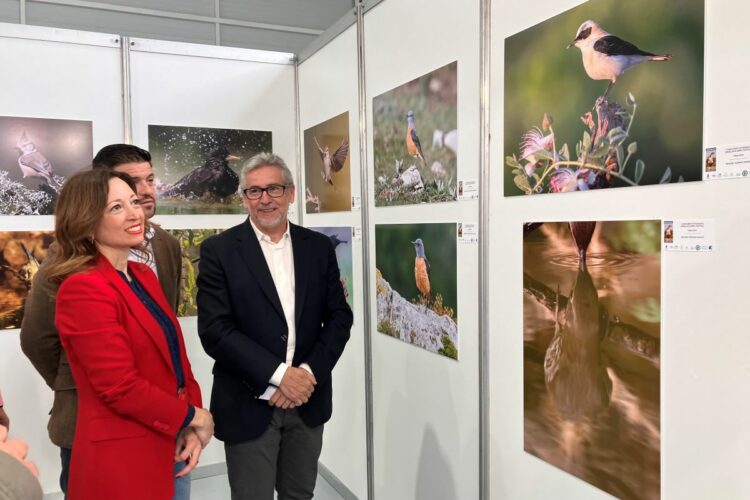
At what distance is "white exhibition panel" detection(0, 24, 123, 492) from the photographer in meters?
3.16

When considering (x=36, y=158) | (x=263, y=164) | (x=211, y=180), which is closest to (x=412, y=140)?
(x=263, y=164)

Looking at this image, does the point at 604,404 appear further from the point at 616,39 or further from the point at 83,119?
the point at 83,119

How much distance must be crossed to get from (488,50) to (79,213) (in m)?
1.44

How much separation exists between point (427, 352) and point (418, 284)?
11.9 inches

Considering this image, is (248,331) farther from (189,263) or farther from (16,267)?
(16,267)

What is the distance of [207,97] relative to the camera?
3.67 m

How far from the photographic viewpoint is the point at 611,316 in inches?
62.2

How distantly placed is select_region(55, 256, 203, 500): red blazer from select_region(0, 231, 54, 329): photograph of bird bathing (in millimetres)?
2049

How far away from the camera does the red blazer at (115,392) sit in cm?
144

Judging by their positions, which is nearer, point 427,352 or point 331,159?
point 427,352

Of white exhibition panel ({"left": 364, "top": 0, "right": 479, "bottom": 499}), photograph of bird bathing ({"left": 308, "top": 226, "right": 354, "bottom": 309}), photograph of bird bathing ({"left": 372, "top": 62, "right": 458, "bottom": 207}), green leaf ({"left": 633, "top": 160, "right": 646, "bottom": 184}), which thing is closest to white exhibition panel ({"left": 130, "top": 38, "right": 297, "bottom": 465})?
photograph of bird bathing ({"left": 308, "top": 226, "right": 354, "bottom": 309})

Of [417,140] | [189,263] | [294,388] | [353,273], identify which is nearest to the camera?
[294,388]

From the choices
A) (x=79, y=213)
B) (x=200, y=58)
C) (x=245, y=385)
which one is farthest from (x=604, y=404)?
(x=200, y=58)

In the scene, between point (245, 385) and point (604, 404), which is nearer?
point (604, 404)
